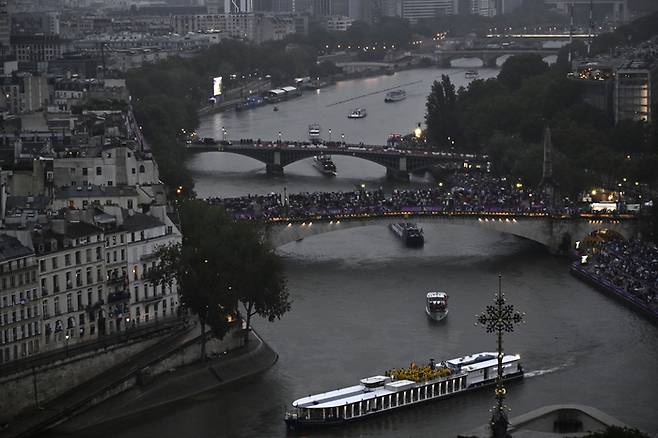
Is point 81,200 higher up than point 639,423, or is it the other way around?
point 81,200

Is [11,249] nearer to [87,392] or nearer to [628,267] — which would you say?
[87,392]

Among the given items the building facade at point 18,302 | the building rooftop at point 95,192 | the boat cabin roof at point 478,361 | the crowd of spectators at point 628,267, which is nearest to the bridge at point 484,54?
the crowd of spectators at point 628,267

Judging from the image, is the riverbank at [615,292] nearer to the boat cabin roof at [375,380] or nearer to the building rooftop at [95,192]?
the boat cabin roof at [375,380]

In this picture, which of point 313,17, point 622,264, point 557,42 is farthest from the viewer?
point 313,17

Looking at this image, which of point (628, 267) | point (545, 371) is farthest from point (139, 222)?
point (628, 267)

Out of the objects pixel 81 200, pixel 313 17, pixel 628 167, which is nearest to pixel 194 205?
pixel 81 200

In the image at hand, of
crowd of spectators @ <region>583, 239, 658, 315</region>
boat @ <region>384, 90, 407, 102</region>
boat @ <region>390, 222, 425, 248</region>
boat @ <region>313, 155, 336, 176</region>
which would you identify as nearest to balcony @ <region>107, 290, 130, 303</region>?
crowd of spectators @ <region>583, 239, 658, 315</region>

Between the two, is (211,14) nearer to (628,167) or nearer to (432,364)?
(628,167)
